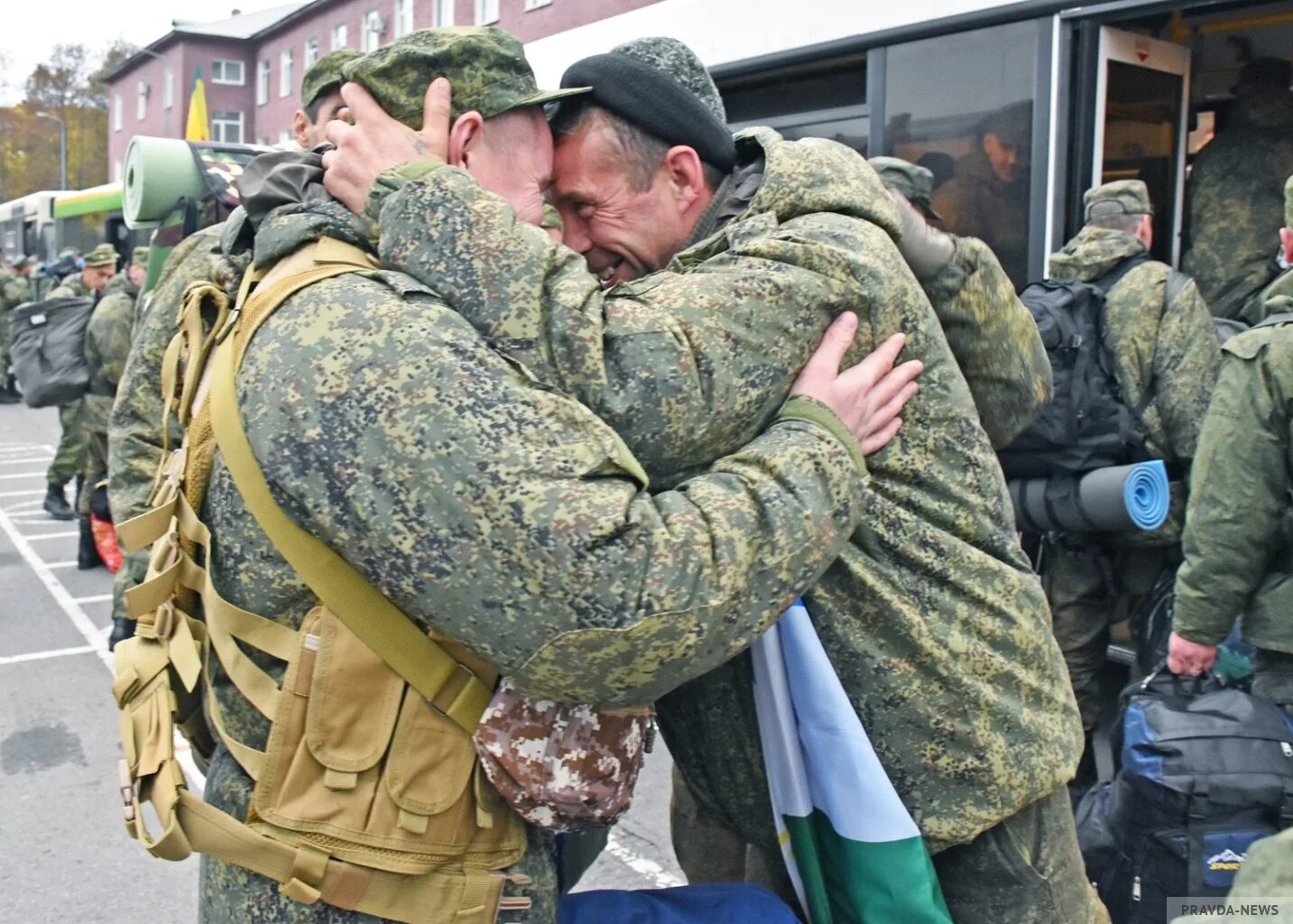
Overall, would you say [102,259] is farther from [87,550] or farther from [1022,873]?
[1022,873]

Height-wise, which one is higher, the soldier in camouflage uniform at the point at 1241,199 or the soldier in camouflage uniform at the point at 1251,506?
the soldier in camouflage uniform at the point at 1241,199

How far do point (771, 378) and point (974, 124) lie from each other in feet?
10.3

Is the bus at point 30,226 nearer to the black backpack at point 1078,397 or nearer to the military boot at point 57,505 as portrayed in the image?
the military boot at point 57,505

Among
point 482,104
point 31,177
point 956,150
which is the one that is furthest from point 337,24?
point 482,104

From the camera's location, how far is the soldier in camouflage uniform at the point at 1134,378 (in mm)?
4039

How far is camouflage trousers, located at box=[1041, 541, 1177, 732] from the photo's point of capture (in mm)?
4168

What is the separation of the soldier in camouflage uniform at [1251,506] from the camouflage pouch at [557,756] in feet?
7.12

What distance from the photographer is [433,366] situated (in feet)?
4.20

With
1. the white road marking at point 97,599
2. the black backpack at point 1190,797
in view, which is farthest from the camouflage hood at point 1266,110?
the white road marking at point 97,599

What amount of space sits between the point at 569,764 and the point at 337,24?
36.7 meters

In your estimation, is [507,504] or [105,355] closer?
[507,504]

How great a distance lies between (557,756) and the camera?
4.59 ft

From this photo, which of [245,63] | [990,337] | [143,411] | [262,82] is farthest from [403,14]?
[990,337]

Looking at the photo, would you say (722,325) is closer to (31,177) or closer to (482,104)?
(482,104)
